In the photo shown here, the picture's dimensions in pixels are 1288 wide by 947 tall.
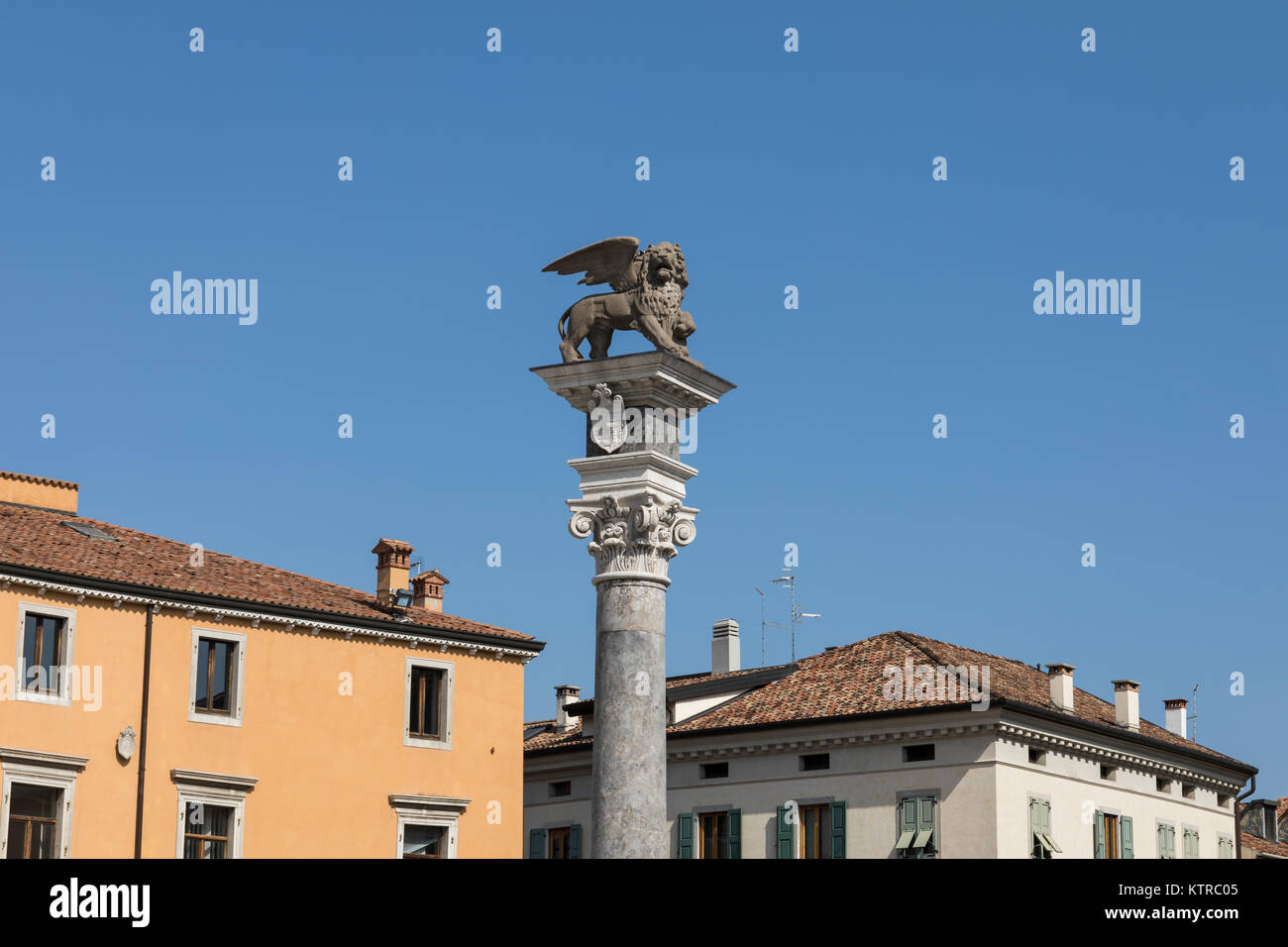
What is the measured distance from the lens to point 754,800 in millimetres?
47406

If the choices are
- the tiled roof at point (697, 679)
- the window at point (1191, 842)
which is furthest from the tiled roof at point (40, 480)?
the window at point (1191, 842)

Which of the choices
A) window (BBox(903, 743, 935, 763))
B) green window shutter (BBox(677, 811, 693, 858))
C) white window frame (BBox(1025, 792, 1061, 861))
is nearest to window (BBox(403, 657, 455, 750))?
green window shutter (BBox(677, 811, 693, 858))

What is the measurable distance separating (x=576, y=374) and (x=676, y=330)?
96cm

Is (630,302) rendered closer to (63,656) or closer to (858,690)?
(63,656)

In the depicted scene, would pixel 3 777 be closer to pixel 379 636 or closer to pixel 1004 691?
pixel 379 636

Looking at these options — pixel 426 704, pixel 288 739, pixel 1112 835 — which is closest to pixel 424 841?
pixel 426 704

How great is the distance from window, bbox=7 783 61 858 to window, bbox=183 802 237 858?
2657 millimetres

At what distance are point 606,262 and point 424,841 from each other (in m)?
26.6

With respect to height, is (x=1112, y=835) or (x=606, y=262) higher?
(x=606, y=262)

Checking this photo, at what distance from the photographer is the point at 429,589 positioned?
43.3m

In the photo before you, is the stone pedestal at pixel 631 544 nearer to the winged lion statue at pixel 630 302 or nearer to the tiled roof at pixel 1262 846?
the winged lion statue at pixel 630 302

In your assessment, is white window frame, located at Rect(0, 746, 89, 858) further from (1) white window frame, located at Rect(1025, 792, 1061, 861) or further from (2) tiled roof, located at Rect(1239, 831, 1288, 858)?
(2) tiled roof, located at Rect(1239, 831, 1288, 858)

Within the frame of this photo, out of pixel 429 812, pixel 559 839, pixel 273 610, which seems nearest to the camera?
pixel 273 610

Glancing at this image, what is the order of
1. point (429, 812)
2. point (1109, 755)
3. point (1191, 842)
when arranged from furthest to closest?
point (1191, 842) < point (1109, 755) < point (429, 812)
